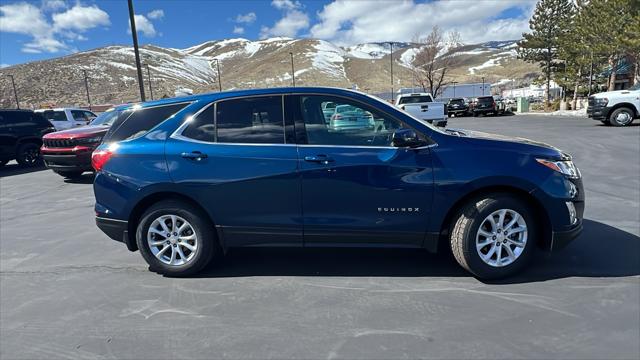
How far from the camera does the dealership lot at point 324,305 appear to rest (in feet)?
9.46

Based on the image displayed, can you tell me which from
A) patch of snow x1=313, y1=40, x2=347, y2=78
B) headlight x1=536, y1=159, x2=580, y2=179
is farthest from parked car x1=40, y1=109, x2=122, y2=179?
patch of snow x1=313, y1=40, x2=347, y2=78

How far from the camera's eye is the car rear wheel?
16.5 m

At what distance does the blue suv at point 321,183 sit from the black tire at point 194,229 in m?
0.01

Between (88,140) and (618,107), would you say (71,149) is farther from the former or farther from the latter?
(618,107)

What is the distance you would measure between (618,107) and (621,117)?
1.38 ft

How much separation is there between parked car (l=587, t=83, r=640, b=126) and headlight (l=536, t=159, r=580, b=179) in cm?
1620

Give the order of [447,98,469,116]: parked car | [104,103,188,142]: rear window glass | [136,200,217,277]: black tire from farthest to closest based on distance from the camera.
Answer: [447,98,469,116]: parked car
[104,103,188,142]: rear window glass
[136,200,217,277]: black tire

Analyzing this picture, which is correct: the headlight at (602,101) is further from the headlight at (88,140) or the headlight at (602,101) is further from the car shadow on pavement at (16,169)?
the car shadow on pavement at (16,169)

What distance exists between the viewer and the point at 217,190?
389 centimetres

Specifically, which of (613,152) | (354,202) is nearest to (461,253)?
(354,202)

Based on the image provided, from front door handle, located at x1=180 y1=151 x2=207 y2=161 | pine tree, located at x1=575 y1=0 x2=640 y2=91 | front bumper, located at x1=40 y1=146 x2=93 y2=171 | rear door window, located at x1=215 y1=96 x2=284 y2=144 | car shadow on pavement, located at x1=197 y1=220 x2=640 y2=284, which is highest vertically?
pine tree, located at x1=575 y1=0 x2=640 y2=91

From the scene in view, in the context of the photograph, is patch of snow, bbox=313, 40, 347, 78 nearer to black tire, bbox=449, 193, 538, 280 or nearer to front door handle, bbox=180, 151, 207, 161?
front door handle, bbox=180, 151, 207, 161

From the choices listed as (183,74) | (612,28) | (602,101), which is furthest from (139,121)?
(183,74)

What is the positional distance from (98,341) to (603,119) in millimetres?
19696
